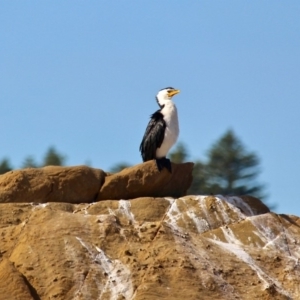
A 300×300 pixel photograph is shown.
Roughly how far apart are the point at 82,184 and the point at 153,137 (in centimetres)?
242

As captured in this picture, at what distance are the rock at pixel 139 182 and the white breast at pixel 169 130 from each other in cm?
102

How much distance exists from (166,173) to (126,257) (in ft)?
10.9

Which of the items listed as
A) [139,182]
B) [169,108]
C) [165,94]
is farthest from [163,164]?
[165,94]

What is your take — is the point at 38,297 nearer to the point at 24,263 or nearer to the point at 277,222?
the point at 24,263

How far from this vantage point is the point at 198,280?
22.8 m

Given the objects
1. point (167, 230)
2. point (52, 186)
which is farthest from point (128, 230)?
point (52, 186)

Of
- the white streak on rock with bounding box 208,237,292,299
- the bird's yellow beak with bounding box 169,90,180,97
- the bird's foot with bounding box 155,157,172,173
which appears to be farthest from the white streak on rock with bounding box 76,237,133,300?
the bird's yellow beak with bounding box 169,90,180,97

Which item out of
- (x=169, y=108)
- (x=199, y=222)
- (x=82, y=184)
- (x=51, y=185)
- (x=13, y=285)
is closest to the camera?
(x=13, y=285)

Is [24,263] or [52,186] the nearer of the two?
[24,263]

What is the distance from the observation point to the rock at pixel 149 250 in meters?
22.5

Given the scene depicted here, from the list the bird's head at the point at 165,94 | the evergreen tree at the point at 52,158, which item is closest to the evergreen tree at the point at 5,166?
the evergreen tree at the point at 52,158

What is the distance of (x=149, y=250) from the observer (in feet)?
76.5

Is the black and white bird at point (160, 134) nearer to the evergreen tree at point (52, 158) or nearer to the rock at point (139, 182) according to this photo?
the rock at point (139, 182)

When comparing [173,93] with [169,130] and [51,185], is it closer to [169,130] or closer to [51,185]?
[169,130]
